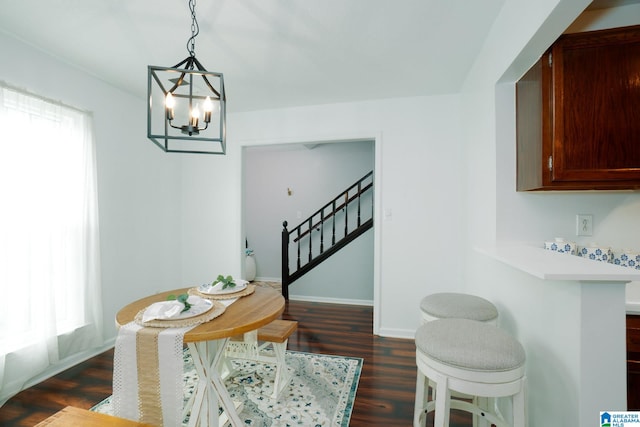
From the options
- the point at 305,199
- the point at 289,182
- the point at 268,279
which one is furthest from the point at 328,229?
the point at 268,279

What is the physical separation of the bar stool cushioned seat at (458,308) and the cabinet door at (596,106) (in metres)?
0.79

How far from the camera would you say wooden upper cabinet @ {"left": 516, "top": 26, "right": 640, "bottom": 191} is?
1425 millimetres

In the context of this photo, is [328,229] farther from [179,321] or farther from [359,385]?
[179,321]

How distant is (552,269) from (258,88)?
9.19 ft

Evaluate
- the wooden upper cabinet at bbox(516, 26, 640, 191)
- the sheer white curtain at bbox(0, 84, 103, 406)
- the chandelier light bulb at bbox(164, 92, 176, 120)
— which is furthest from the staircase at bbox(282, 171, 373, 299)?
the chandelier light bulb at bbox(164, 92, 176, 120)

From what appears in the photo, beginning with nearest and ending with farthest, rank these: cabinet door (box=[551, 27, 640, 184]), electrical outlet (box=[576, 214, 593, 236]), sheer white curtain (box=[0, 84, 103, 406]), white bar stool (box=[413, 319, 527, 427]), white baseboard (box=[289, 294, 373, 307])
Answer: white bar stool (box=[413, 319, 527, 427])
cabinet door (box=[551, 27, 640, 184])
electrical outlet (box=[576, 214, 593, 236])
sheer white curtain (box=[0, 84, 103, 406])
white baseboard (box=[289, 294, 373, 307])

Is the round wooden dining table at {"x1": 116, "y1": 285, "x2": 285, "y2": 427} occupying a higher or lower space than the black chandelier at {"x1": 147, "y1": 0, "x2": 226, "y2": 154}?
lower

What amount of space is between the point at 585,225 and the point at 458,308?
933 mm

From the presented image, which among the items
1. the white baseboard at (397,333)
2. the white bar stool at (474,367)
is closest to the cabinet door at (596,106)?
the white bar stool at (474,367)

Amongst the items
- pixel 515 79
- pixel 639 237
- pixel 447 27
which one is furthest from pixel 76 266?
pixel 639 237

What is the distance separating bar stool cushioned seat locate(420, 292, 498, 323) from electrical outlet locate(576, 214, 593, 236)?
2.30 feet

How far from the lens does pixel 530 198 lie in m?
1.84

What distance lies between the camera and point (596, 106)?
1446mm

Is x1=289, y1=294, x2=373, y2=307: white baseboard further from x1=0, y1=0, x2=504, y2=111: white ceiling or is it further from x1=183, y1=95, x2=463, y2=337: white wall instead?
x1=0, y1=0, x2=504, y2=111: white ceiling
